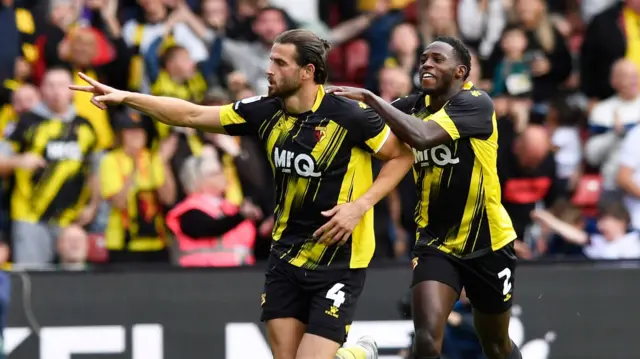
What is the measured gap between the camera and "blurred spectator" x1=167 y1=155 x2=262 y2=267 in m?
10.7

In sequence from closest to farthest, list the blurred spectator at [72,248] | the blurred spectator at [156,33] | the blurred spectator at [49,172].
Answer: the blurred spectator at [72,248]
the blurred spectator at [49,172]
the blurred spectator at [156,33]

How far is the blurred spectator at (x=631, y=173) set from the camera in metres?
11.7

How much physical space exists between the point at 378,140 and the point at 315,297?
3.26 ft

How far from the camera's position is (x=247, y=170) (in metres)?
11.3

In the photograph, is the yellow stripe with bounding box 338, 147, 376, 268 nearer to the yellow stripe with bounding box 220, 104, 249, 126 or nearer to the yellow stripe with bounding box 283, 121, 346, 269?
the yellow stripe with bounding box 283, 121, 346, 269

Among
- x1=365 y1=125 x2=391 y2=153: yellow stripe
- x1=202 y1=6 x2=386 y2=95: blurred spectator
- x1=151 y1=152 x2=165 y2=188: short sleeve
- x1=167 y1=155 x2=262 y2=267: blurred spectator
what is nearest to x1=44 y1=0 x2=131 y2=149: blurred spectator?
x1=151 y1=152 x2=165 y2=188: short sleeve

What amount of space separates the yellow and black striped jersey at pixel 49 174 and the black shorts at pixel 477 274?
13.0ft

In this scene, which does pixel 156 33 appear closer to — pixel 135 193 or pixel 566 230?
pixel 135 193

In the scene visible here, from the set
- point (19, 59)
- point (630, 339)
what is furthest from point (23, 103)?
point (630, 339)

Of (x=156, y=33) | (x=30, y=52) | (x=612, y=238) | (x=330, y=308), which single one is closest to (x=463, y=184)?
(x=330, y=308)

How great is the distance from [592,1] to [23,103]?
229 inches

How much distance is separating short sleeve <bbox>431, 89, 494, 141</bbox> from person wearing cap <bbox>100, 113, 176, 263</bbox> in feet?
12.0

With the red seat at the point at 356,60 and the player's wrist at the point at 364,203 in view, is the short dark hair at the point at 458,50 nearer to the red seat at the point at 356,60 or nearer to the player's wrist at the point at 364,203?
the player's wrist at the point at 364,203

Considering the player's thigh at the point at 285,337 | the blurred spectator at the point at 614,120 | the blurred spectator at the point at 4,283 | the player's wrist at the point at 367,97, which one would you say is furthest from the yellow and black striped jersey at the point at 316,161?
the blurred spectator at the point at 614,120
